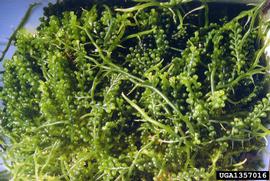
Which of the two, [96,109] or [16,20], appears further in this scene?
[16,20]

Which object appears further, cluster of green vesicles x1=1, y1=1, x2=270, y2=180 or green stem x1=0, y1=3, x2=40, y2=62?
green stem x1=0, y1=3, x2=40, y2=62

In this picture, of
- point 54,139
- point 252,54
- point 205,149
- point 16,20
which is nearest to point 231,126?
point 205,149

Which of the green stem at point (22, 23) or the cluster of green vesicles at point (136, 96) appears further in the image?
the green stem at point (22, 23)

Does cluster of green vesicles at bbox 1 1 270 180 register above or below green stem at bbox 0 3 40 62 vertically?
below

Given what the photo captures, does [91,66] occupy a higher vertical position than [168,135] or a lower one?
higher

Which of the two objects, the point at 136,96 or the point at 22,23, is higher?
the point at 22,23

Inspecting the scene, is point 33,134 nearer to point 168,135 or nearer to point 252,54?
point 168,135

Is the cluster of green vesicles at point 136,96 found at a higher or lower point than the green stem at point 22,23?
lower

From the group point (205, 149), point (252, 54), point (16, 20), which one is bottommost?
point (205, 149)
